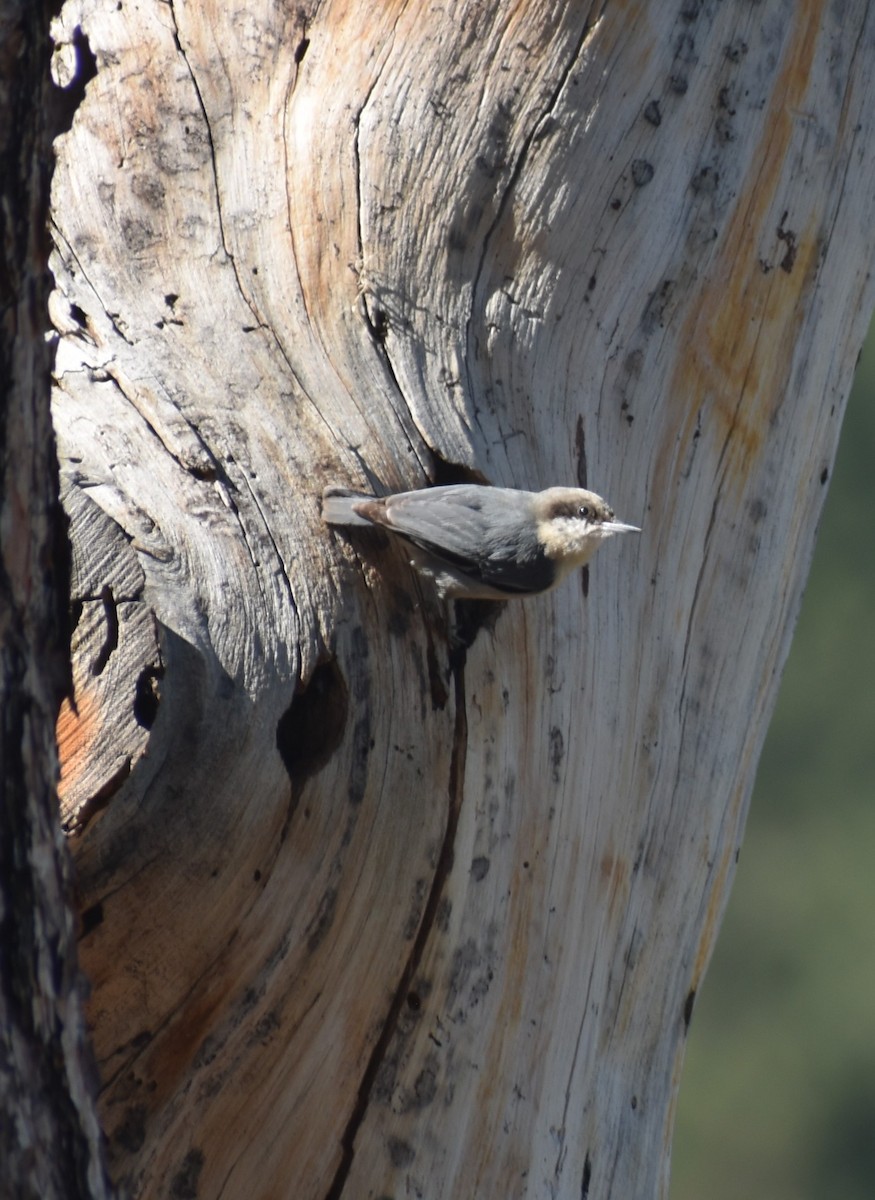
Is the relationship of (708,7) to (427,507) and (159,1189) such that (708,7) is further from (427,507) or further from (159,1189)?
(159,1189)

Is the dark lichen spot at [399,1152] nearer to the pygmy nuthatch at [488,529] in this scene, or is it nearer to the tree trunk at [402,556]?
the tree trunk at [402,556]

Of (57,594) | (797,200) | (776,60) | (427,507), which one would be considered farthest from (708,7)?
(57,594)

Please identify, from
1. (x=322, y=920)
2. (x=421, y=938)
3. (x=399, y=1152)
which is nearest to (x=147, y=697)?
(x=322, y=920)

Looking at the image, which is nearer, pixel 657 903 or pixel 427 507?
pixel 427 507

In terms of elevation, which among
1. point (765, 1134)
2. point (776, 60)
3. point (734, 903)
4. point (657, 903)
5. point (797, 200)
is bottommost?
point (765, 1134)

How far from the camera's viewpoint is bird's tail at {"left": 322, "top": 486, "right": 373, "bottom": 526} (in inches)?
95.7

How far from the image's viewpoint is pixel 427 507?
8.24 feet

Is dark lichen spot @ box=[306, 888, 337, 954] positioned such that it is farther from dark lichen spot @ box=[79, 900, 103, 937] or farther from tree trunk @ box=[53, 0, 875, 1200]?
dark lichen spot @ box=[79, 900, 103, 937]

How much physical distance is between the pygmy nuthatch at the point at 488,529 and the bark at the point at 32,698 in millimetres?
890

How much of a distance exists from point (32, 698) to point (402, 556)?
1.05m

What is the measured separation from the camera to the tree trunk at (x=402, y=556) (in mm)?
2264

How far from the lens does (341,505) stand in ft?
8.03

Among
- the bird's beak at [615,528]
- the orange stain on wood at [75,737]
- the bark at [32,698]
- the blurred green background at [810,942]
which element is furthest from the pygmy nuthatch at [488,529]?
the blurred green background at [810,942]

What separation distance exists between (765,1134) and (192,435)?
783cm
